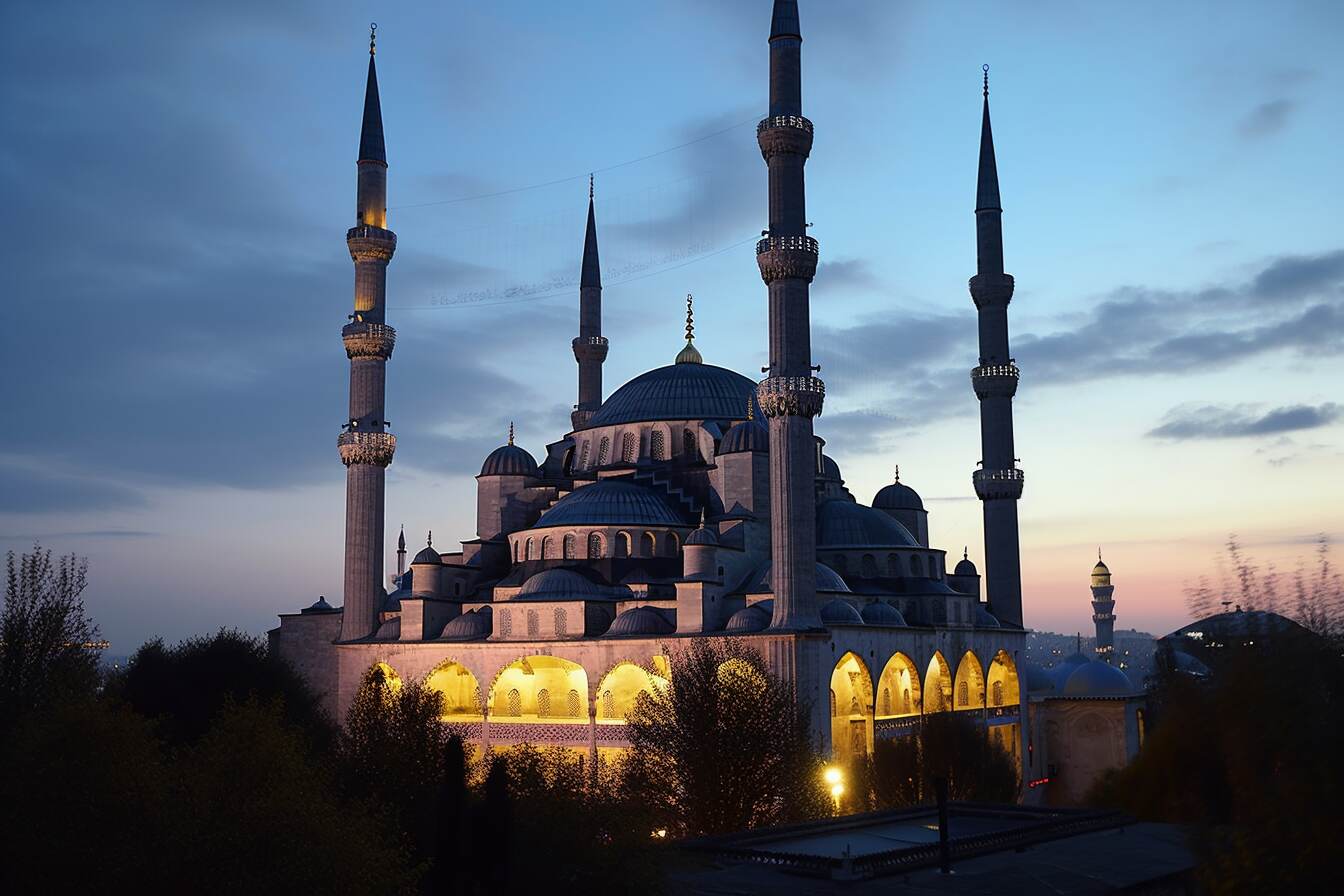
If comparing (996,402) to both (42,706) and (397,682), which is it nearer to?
(397,682)

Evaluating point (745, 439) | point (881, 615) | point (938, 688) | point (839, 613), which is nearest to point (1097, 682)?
point (938, 688)

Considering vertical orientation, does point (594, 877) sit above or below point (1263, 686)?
below

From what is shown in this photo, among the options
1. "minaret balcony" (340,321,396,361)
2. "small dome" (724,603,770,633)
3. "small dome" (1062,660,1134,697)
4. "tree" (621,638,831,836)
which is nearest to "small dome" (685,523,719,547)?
"small dome" (724,603,770,633)

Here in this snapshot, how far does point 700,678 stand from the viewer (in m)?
23.6

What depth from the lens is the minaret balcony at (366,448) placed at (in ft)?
106

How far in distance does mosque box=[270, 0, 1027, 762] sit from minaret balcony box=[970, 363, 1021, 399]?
0.07m

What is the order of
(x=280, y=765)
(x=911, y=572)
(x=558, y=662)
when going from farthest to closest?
(x=911, y=572)
(x=558, y=662)
(x=280, y=765)

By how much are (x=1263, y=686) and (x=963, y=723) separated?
70.5 feet

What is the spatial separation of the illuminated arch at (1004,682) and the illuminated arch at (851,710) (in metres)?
7.45

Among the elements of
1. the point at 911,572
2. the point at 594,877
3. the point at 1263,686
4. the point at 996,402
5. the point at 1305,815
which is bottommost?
the point at 594,877

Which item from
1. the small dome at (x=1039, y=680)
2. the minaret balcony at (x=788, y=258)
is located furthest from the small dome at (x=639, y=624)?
the small dome at (x=1039, y=680)

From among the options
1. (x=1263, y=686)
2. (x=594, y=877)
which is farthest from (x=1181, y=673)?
(x=594, y=877)

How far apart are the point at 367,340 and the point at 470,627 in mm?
7644

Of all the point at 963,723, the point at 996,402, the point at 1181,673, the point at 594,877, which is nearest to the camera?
the point at 1181,673
